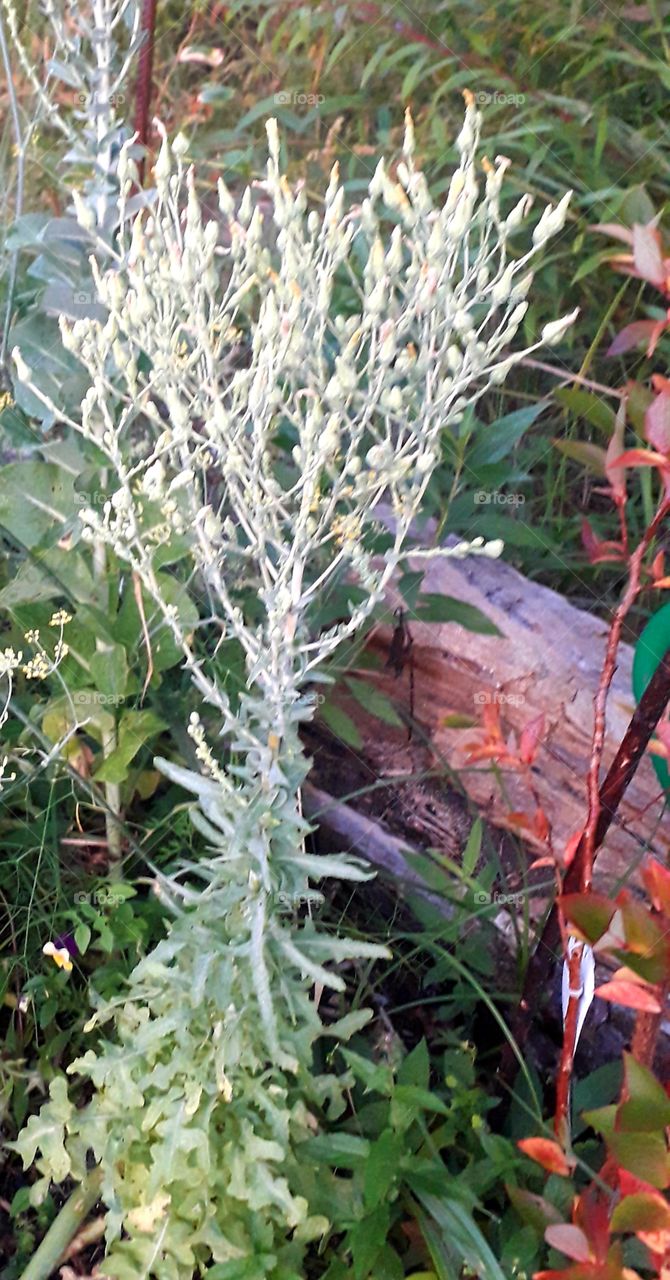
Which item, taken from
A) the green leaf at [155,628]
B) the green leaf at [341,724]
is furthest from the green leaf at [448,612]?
the green leaf at [155,628]

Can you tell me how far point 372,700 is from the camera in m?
1.19

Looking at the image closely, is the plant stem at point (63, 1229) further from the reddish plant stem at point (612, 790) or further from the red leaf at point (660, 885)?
the red leaf at point (660, 885)

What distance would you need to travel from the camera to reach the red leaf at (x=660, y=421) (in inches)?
26.8

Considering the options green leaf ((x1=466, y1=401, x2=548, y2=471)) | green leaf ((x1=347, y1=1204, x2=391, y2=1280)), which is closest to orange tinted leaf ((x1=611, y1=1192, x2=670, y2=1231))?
green leaf ((x1=347, y1=1204, x2=391, y2=1280))

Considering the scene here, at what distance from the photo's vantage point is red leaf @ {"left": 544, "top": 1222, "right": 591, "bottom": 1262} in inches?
24.8

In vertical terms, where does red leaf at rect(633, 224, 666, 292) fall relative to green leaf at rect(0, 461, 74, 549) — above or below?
above

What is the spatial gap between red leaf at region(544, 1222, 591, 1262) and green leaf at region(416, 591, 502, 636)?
64cm

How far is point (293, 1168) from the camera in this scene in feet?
2.54

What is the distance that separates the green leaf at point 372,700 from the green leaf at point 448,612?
0.37ft

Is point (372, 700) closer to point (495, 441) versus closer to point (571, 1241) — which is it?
point (495, 441)

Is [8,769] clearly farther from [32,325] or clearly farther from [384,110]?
[384,110]

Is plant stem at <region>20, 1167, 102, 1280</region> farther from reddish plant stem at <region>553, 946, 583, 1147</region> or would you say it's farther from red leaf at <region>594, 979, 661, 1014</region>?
red leaf at <region>594, 979, 661, 1014</region>

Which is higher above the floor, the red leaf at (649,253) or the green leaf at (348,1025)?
the red leaf at (649,253)

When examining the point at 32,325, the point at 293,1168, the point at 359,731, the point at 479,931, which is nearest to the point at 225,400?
the point at 32,325
